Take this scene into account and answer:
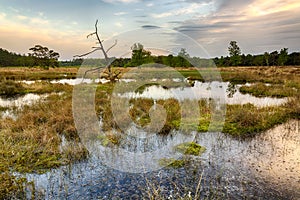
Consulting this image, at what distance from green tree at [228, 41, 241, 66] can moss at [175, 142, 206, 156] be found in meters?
64.3

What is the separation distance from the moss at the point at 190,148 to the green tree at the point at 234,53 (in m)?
64.3

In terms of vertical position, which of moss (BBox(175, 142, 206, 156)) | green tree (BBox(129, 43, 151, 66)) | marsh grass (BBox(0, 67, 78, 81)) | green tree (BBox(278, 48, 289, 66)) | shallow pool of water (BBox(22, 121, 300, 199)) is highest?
green tree (BBox(278, 48, 289, 66))

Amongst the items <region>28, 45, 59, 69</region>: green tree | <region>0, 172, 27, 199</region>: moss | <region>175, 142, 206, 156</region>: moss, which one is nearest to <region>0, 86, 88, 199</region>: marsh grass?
<region>0, 172, 27, 199</region>: moss

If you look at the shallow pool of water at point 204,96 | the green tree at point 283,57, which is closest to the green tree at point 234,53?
the green tree at point 283,57

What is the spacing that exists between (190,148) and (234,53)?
218 feet

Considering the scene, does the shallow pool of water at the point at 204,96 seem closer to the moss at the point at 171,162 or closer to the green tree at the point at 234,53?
the moss at the point at 171,162

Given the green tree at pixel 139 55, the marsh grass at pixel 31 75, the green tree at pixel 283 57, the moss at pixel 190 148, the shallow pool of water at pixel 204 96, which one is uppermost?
the green tree at pixel 283 57

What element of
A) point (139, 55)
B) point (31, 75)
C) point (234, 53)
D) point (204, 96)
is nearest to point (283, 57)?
point (234, 53)

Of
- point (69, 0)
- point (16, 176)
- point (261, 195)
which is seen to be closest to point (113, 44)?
point (16, 176)

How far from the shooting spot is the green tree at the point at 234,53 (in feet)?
219

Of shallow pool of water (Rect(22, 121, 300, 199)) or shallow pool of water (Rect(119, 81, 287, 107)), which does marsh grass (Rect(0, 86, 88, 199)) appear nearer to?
shallow pool of water (Rect(22, 121, 300, 199))

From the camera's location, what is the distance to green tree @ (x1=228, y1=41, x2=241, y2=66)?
6669 cm

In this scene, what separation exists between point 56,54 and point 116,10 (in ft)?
214

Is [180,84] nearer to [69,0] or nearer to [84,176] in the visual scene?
[69,0]
